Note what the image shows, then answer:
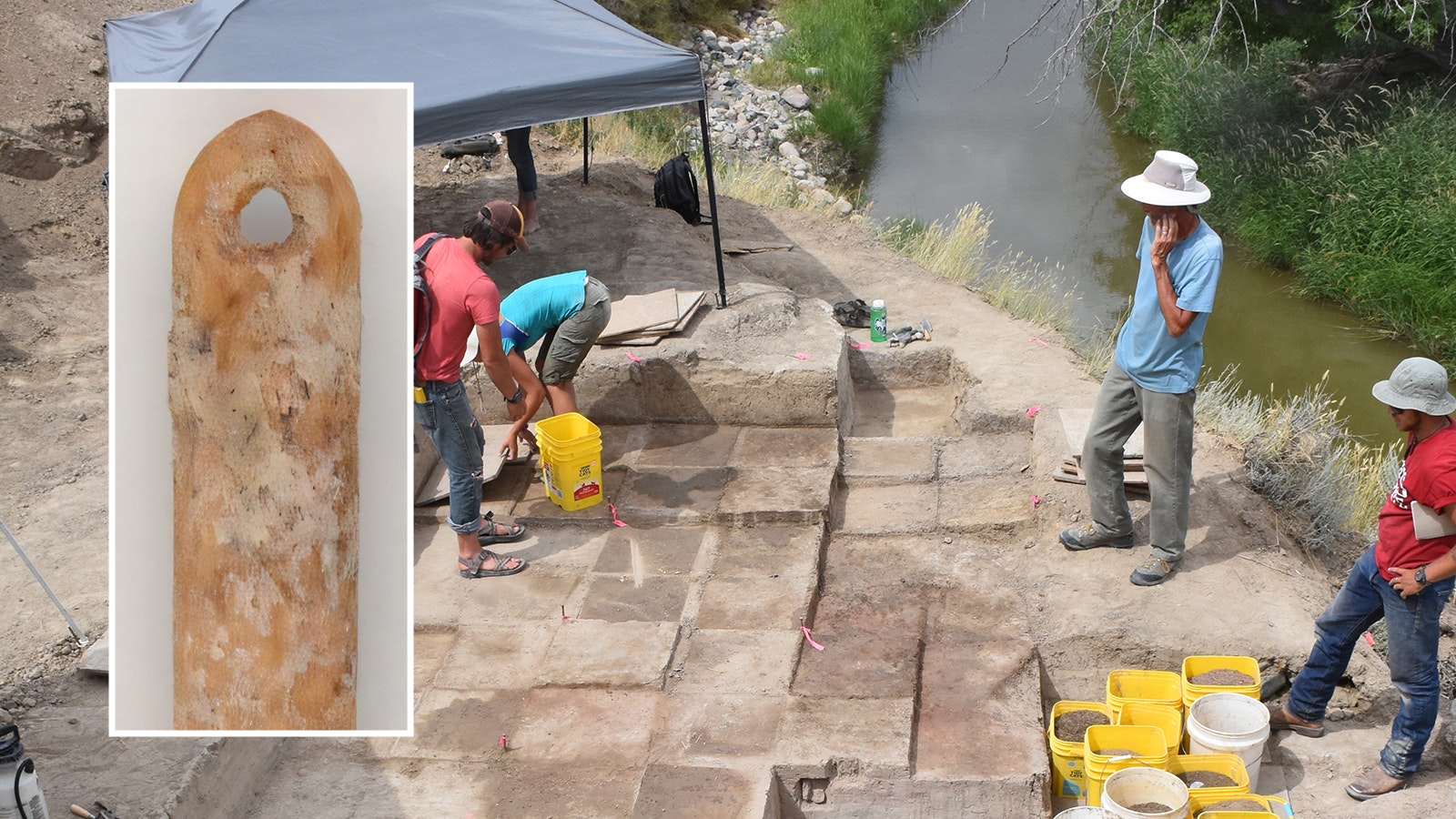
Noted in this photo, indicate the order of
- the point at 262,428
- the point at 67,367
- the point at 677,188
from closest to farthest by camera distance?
the point at 262,428
the point at 67,367
the point at 677,188

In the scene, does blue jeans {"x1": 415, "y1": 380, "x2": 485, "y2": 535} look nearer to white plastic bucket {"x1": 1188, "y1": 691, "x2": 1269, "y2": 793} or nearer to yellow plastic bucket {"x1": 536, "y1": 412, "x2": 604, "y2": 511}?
yellow plastic bucket {"x1": 536, "y1": 412, "x2": 604, "y2": 511}

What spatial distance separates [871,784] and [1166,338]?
195cm

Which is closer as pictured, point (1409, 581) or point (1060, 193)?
point (1409, 581)

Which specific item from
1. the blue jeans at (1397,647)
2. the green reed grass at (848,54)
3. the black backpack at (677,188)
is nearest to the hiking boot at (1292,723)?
the blue jeans at (1397,647)

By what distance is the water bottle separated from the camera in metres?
2.70

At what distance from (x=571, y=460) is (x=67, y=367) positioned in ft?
13.5

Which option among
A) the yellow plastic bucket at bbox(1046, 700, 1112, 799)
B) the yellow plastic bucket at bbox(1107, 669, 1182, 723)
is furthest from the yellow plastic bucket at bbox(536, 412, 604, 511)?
the yellow plastic bucket at bbox(1107, 669, 1182, 723)

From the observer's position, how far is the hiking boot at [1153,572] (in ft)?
15.8

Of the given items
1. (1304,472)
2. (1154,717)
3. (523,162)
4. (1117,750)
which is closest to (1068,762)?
(1117,750)

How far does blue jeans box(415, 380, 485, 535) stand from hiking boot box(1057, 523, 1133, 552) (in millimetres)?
2548

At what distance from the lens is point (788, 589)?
16.7 ft

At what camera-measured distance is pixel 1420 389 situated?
369cm

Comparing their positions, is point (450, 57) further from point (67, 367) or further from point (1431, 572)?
point (1431, 572)

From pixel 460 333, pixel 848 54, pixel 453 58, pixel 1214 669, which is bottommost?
pixel 1214 669
